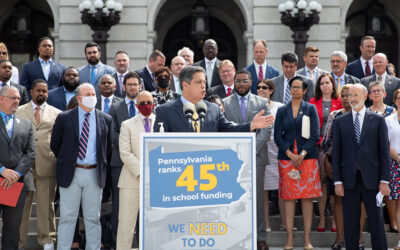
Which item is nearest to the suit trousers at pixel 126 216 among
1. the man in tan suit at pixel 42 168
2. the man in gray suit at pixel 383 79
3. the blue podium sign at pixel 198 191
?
the man in tan suit at pixel 42 168

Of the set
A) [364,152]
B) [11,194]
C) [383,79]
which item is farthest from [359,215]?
[11,194]

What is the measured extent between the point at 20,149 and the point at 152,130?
5.38 feet

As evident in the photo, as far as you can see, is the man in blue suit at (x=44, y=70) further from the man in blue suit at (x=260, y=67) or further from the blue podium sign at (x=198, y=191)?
the blue podium sign at (x=198, y=191)

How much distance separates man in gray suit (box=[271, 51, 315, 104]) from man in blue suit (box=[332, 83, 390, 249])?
5.95ft

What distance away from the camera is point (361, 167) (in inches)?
275

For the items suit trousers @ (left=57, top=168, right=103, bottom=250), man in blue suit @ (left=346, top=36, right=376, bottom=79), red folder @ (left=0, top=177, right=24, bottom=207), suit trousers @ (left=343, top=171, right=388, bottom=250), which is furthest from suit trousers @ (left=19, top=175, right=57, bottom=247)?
man in blue suit @ (left=346, top=36, right=376, bottom=79)

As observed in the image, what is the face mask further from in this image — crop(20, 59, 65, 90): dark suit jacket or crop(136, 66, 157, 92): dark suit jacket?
crop(20, 59, 65, 90): dark suit jacket

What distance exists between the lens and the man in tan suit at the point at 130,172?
6.91 meters

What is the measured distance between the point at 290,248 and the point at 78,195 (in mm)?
2827

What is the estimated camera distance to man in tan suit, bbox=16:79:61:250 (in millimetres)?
7641

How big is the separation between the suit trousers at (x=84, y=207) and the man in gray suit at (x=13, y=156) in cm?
53

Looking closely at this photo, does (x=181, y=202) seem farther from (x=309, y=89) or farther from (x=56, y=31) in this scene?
(x=56, y=31)

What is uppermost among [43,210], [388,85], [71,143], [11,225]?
[388,85]

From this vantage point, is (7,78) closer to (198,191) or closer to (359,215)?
(198,191)
